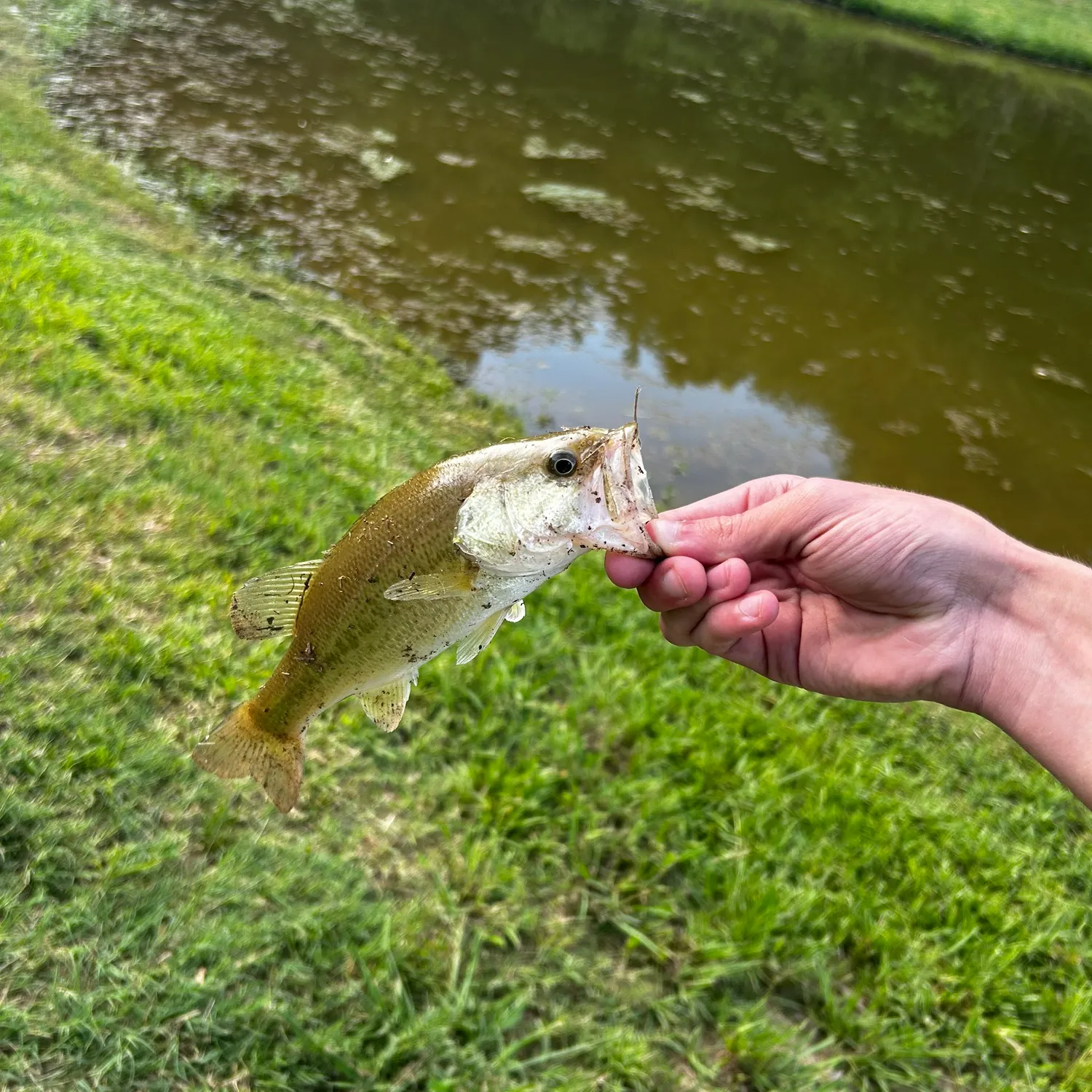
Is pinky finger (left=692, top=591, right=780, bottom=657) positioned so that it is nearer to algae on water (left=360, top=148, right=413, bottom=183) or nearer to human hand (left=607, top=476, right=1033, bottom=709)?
human hand (left=607, top=476, right=1033, bottom=709)

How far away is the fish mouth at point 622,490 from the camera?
6.04ft

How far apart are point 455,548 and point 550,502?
240 mm

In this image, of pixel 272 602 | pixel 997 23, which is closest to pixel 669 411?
pixel 272 602

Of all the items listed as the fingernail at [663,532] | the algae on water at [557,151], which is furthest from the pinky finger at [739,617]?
the algae on water at [557,151]

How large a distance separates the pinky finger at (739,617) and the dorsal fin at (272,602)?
1.17 meters

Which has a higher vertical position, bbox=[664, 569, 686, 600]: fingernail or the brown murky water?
bbox=[664, 569, 686, 600]: fingernail

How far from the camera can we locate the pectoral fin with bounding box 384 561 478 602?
1.80m

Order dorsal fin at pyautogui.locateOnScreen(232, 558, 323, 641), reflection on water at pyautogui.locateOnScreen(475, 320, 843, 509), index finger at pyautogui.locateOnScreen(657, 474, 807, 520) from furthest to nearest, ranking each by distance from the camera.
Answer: reflection on water at pyautogui.locateOnScreen(475, 320, 843, 509) → index finger at pyautogui.locateOnScreen(657, 474, 807, 520) → dorsal fin at pyautogui.locateOnScreen(232, 558, 323, 641)

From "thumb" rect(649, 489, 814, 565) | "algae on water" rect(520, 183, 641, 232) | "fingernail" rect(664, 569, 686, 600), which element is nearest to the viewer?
"fingernail" rect(664, 569, 686, 600)

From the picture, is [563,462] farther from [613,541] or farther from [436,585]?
[436,585]

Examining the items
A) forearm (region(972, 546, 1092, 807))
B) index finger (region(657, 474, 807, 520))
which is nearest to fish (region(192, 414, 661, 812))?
index finger (region(657, 474, 807, 520))

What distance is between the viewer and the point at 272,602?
78.6 inches

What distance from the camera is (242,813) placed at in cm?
299

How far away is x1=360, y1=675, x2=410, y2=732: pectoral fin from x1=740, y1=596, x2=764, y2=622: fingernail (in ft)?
3.28
